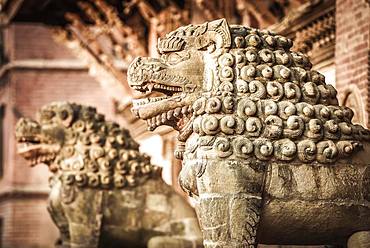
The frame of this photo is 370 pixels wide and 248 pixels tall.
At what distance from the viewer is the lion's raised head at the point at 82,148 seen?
8.41 metres

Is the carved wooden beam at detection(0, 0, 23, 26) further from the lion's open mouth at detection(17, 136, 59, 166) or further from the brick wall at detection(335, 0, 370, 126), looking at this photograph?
the brick wall at detection(335, 0, 370, 126)

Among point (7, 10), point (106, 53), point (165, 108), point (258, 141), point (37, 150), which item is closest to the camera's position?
point (258, 141)

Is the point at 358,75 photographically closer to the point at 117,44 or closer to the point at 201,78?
the point at 201,78

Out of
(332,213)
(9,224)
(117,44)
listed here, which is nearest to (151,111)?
(332,213)

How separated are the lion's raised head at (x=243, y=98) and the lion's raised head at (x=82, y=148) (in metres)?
2.88

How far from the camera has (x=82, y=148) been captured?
8.55m

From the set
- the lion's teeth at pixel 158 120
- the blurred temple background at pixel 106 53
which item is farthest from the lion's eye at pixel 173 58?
the blurred temple background at pixel 106 53

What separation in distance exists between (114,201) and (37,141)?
3.22ft

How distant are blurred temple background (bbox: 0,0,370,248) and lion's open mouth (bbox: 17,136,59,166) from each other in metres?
2.60

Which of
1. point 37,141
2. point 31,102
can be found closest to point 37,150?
point 37,141

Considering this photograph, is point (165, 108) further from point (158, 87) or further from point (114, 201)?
point (114, 201)

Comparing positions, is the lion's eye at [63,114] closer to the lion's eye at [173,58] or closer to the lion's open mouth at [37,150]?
the lion's open mouth at [37,150]

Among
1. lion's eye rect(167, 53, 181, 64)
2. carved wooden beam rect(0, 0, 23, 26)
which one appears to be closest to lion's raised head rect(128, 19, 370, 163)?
lion's eye rect(167, 53, 181, 64)

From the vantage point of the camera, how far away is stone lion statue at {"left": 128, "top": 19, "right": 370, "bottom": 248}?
518 centimetres
